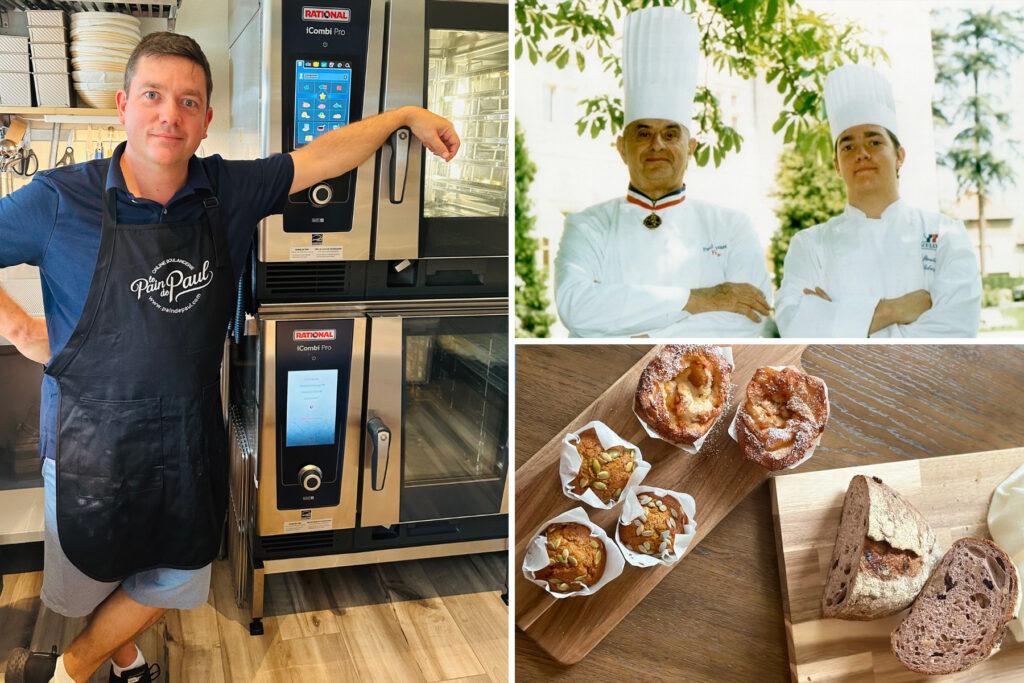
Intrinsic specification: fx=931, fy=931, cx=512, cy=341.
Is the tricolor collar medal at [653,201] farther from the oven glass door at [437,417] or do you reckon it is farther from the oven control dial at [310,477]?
the oven control dial at [310,477]

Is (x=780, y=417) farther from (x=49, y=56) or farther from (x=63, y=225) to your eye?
(x=49, y=56)

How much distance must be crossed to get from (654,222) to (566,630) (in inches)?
28.4

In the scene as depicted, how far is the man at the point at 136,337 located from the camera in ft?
6.04

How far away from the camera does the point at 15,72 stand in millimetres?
1864

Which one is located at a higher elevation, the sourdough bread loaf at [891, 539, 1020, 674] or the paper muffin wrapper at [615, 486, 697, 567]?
the paper muffin wrapper at [615, 486, 697, 567]

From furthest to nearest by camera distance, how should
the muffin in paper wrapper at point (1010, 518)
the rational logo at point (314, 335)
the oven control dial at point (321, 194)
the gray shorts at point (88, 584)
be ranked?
the rational logo at point (314, 335), the oven control dial at point (321, 194), the gray shorts at point (88, 584), the muffin in paper wrapper at point (1010, 518)

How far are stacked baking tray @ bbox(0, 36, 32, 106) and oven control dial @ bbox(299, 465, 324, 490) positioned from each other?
107 centimetres

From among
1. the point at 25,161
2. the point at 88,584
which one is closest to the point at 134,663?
the point at 88,584

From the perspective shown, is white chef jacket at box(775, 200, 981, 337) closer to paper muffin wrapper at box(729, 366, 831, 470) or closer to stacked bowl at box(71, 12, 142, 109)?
paper muffin wrapper at box(729, 366, 831, 470)

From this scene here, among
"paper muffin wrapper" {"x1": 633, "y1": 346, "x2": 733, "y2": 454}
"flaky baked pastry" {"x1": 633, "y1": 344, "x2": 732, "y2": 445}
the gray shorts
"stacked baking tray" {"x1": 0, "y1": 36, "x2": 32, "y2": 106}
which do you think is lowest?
the gray shorts

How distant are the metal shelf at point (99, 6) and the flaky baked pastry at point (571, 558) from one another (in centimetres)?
132

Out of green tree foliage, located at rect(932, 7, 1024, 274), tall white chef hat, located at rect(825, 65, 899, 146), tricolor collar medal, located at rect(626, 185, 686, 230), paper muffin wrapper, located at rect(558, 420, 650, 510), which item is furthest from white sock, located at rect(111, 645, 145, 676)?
green tree foliage, located at rect(932, 7, 1024, 274)

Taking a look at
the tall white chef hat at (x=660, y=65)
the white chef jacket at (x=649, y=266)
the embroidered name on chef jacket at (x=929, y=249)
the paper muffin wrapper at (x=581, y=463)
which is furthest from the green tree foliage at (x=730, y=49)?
the paper muffin wrapper at (x=581, y=463)

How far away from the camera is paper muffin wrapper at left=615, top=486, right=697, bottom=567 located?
1.61 meters
